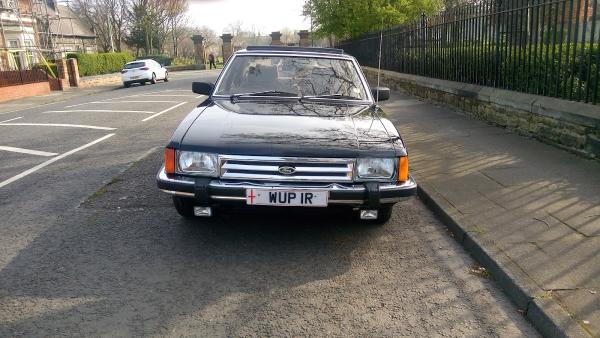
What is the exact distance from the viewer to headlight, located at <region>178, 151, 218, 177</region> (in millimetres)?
3623

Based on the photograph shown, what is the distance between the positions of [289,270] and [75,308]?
1.46m

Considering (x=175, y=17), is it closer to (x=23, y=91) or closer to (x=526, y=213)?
(x=23, y=91)

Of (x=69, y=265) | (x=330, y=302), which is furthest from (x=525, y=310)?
(x=69, y=265)

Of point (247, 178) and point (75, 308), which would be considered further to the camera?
point (247, 178)

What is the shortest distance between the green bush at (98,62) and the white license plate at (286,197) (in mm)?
32957

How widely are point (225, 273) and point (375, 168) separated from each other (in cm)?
139

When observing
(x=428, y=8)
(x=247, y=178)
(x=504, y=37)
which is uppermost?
(x=428, y=8)

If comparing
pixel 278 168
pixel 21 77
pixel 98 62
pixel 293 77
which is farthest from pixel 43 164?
pixel 98 62

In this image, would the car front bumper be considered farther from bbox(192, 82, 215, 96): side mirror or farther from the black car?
bbox(192, 82, 215, 96): side mirror

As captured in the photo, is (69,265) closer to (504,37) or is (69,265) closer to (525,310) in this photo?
(525,310)

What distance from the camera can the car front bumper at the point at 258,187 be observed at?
11.7 feet

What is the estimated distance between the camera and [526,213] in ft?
14.5

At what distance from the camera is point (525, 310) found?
300 cm

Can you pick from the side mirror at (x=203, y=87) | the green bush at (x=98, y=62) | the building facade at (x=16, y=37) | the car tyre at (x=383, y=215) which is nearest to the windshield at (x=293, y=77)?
the side mirror at (x=203, y=87)
